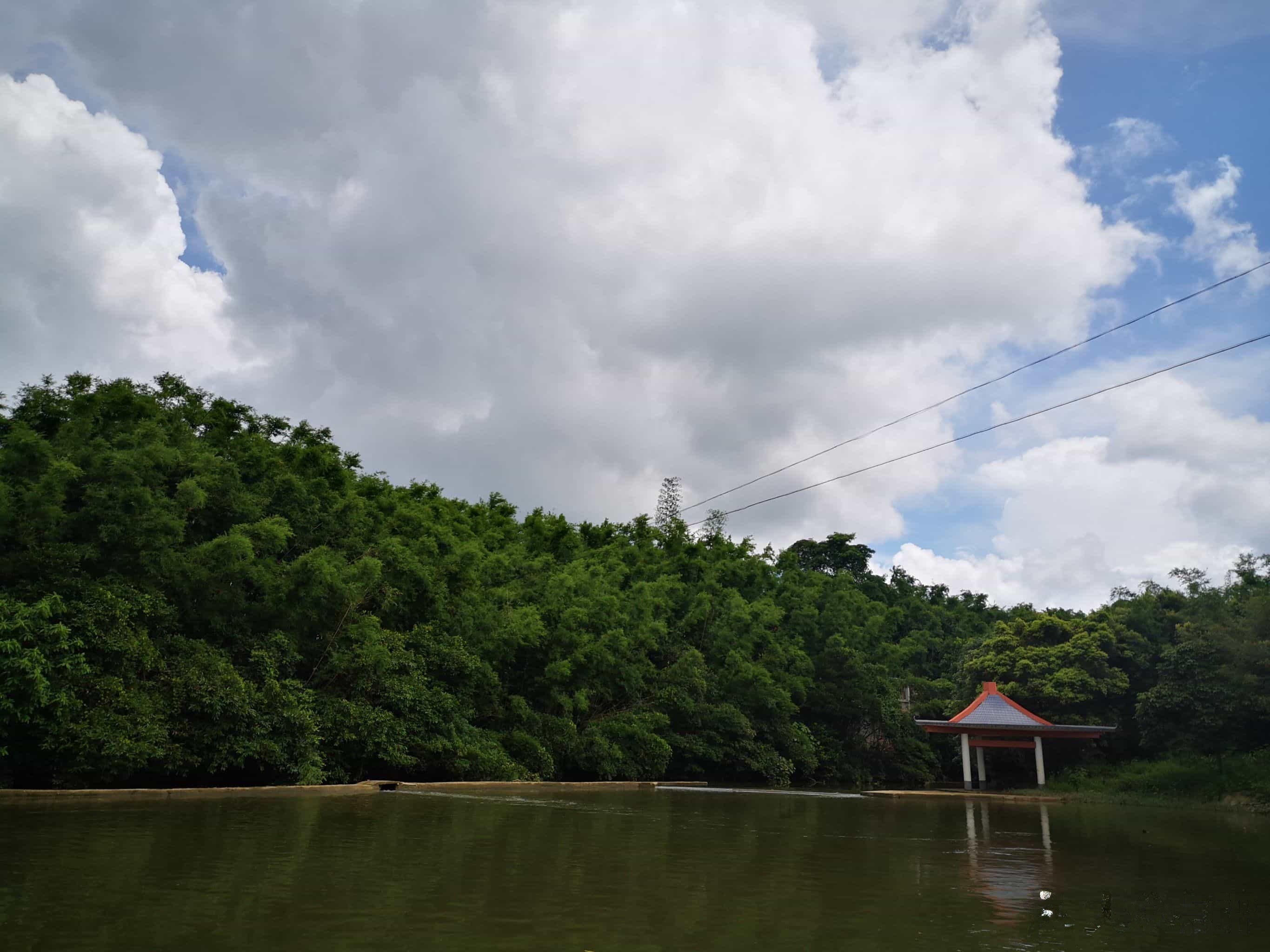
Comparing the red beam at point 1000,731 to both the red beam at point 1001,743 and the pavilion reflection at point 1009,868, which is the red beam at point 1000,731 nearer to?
the red beam at point 1001,743

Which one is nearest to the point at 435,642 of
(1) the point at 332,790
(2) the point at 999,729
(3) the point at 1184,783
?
(1) the point at 332,790

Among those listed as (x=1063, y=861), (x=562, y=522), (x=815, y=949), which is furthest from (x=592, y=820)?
(x=562, y=522)

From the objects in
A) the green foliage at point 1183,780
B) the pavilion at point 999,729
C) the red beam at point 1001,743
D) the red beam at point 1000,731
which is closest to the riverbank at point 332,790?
the red beam at point 1000,731

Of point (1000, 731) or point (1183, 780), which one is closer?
point (1183, 780)

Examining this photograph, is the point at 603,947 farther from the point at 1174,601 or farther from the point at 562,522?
the point at 1174,601

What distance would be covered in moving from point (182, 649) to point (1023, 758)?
2467 centimetres

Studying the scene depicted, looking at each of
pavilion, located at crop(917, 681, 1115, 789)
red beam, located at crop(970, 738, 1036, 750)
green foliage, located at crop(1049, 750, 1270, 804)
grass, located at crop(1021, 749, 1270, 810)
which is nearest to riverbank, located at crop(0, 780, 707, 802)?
pavilion, located at crop(917, 681, 1115, 789)

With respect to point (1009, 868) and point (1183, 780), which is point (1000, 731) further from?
point (1009, 868)

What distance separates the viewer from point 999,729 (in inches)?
993

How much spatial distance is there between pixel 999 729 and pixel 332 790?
18032mm

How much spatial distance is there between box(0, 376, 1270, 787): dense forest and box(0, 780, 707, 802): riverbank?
724 millimetres

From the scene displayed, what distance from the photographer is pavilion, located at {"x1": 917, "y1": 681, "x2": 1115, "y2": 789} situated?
25.1 m

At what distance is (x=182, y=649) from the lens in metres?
15.3

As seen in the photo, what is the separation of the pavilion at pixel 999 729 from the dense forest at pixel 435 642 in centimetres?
187
